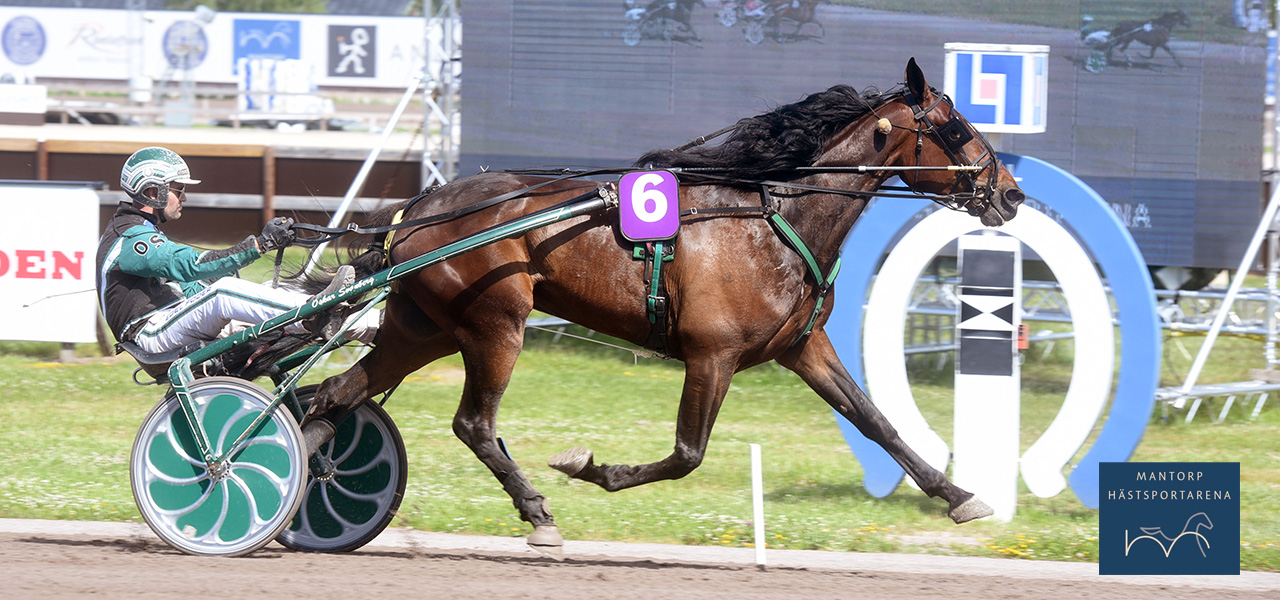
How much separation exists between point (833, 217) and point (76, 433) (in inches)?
202

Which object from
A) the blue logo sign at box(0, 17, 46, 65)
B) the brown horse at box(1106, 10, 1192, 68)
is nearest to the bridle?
the brown horse at box(1106, 10, 1192, 68)

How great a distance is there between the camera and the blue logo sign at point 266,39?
32375mm

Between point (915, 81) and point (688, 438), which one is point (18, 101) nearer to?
point (688, 438)

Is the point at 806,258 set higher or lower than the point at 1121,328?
higher

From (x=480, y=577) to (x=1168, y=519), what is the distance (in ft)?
8.60

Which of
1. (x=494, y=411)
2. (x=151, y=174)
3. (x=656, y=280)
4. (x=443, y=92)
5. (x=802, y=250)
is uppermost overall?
(x=443, y=92)

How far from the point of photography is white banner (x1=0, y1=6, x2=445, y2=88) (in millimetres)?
32000

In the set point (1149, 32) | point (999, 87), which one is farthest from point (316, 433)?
point (1149, 32)

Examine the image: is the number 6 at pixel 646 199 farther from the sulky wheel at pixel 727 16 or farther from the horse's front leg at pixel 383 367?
the sulky wheel at pixel 727 16

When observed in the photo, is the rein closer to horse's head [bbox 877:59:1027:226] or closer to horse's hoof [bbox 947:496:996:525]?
horse's head [bbox 877:59:1027:226]

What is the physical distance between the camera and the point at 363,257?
527cm

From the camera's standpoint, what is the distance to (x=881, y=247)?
6.66m

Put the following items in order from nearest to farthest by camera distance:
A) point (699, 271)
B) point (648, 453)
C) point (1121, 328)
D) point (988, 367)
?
point (699, 271), point (988, 367), point (1121, 328), point (648, 453)

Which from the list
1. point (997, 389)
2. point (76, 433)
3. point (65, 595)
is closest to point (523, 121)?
point (76, 433)
